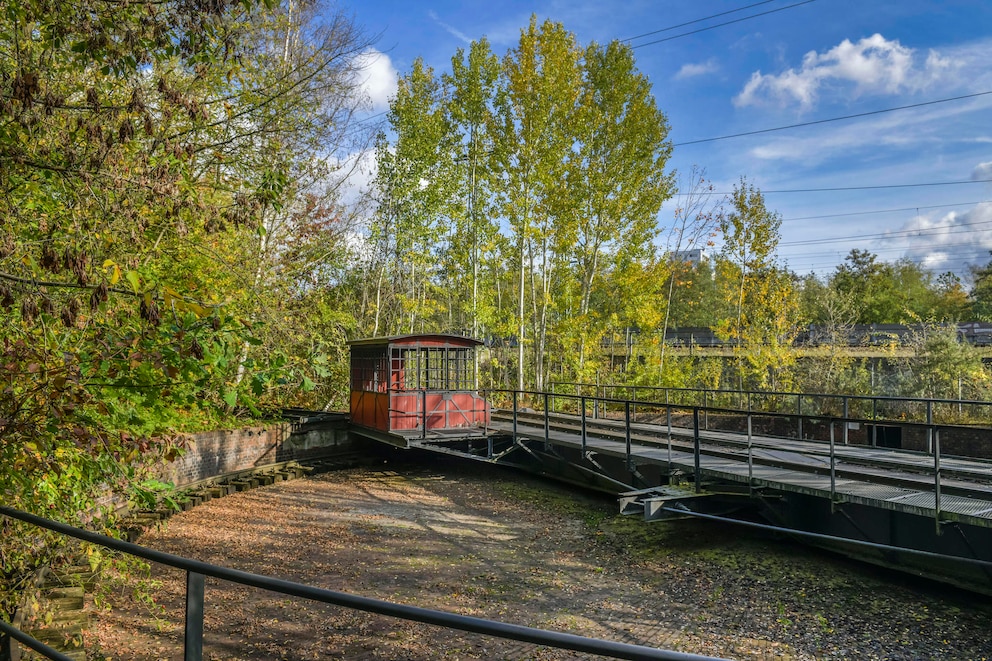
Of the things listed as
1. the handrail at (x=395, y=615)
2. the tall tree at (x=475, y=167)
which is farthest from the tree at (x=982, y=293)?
the handrail at (x=395, y=615)

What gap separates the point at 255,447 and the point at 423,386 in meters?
4.47

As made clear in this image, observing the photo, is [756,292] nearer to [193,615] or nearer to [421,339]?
[421,339]

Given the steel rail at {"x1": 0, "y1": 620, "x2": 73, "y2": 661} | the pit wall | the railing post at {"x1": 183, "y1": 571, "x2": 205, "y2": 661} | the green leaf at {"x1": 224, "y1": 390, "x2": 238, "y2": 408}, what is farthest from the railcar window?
the railing post at {"x1": 183, "y1": 571, "x2": 205, "y2": 661}

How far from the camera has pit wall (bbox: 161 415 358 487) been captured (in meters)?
13.8

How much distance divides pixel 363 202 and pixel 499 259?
17.2ft

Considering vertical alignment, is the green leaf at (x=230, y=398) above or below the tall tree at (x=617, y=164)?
below

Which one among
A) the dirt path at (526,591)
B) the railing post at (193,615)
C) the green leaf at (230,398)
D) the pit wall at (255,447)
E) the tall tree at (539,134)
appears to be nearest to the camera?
the railing post at (193,615)

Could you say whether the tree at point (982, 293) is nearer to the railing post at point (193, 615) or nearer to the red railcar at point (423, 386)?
the red railcar at point (423, 386)

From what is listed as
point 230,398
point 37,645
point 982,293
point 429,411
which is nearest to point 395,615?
point 37,645

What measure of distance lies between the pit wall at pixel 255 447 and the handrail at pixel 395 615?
11454mm

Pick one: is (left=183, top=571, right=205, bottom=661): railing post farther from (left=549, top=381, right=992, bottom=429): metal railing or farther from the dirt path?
(left=549, top=381, right=992, bottom=429): metal railing

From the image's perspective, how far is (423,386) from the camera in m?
→ 16.0

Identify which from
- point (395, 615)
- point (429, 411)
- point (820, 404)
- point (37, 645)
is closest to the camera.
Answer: point (395, 615)

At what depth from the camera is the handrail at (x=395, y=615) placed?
1487 millimetres
